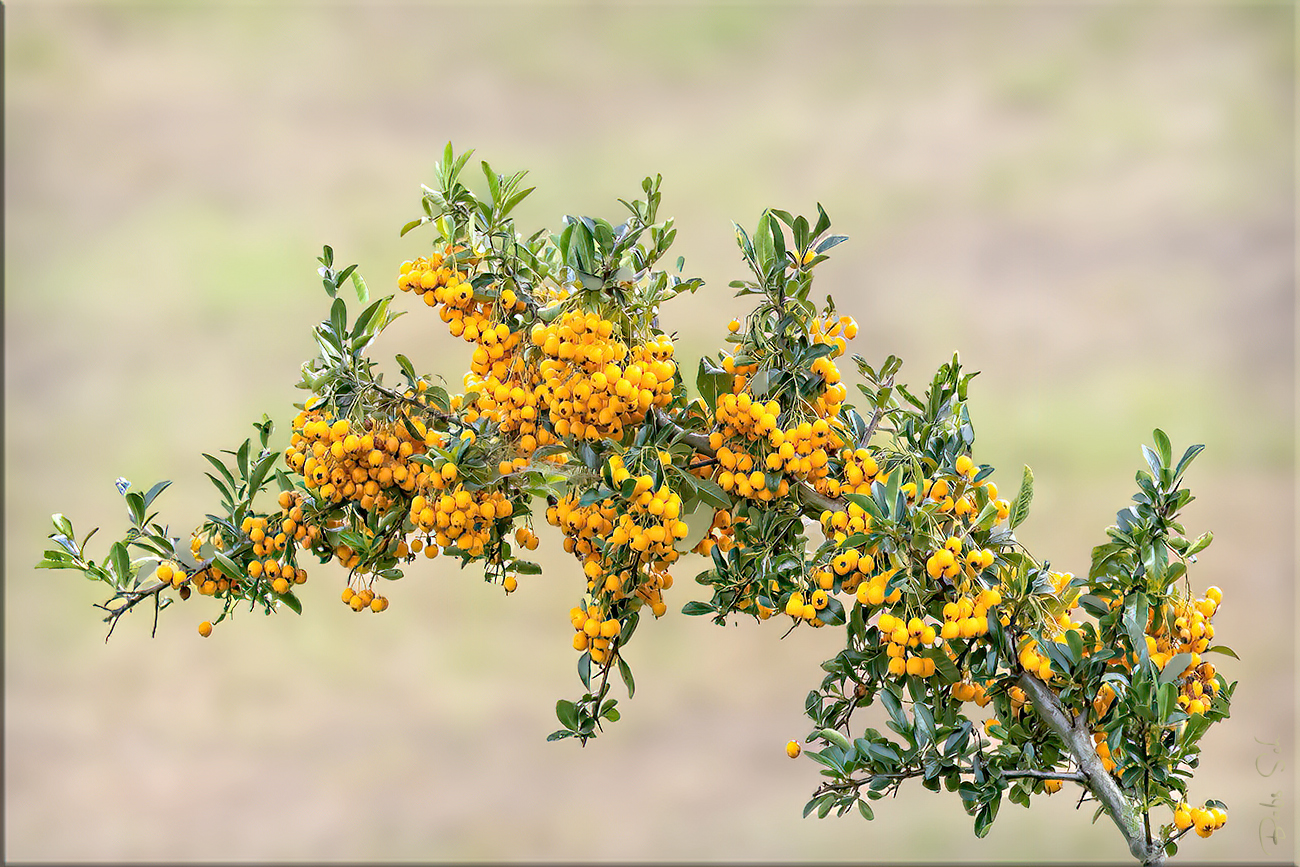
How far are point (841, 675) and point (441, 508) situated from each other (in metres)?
0.56

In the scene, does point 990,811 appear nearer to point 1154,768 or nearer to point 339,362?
point 1154,768

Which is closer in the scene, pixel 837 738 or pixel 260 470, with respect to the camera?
pixel 837 738

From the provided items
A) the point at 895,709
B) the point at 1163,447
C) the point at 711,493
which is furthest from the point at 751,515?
the point at 1163,447

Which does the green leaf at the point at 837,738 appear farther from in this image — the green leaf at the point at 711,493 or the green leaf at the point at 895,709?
the green leaf at the point at 711,493

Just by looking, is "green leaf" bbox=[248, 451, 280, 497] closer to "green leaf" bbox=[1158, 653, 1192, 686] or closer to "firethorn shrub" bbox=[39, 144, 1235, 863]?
"firethorn shrub" bbox=[39, 144, 1235, 863]

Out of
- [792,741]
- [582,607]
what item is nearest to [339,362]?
[582,607]

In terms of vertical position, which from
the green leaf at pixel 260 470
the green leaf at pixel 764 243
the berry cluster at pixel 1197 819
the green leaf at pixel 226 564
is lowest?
the berry cluster at pixel 1197 819

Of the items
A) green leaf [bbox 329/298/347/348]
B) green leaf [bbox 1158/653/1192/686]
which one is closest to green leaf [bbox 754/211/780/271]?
green leaf [bbox 329/298/347/348]

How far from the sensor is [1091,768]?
119 centimetres

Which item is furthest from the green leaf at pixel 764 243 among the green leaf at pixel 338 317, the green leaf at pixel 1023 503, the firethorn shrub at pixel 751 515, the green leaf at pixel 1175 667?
the green leaf at pixel 1175 667

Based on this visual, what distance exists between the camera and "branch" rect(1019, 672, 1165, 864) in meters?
1.17

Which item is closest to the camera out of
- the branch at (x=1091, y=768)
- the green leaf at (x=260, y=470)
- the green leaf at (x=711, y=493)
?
the branch at (x=1091, y=768)

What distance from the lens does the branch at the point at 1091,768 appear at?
1.17 metres

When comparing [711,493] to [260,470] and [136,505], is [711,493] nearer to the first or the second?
[260,470]
